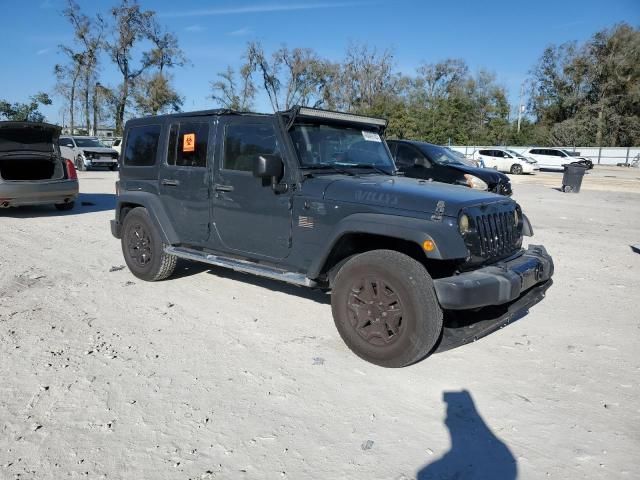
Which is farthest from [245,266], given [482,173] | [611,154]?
[611,154]

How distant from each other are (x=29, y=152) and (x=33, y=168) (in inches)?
20.8

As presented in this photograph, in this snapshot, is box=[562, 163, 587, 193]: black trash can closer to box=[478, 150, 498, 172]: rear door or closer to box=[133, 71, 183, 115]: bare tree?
box=[478, 150, 498, 172]: rear door

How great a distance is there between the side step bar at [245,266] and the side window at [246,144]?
34.9 inches

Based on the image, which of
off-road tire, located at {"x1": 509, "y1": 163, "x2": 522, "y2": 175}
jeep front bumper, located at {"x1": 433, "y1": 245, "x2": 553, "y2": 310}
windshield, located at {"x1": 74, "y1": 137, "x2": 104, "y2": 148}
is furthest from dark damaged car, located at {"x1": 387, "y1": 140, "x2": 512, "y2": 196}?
off-road tire, located at {"x1": 509, "y1": 163, "x2": 522, "y2": 175}

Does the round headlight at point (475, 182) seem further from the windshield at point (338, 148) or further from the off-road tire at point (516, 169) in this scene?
the off-road tire at point (516, 169)

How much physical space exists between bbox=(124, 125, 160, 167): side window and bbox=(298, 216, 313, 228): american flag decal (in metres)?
2.33

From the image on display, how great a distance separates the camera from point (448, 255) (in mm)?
3432

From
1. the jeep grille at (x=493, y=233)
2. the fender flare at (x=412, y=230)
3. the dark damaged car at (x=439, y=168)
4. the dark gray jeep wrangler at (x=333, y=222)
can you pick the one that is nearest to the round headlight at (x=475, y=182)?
the dark damaged car at (x=439, y=168)

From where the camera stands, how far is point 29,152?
10.1 metres

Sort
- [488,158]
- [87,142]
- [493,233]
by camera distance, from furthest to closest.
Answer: [488,158] < [87,142] < [493,233]

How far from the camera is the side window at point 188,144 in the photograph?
16.9ft

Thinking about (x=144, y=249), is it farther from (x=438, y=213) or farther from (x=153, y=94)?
(x=153, y=94)

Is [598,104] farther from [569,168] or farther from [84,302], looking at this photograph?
[84,302]

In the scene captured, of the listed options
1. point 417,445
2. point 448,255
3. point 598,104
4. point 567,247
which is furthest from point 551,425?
point 598,104
